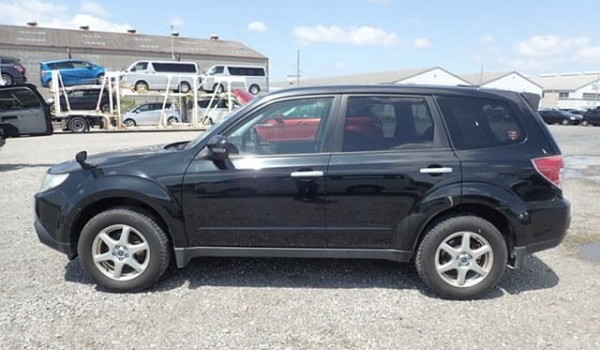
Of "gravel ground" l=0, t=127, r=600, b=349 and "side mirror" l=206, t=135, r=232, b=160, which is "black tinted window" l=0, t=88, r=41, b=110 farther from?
"side mirror" l=206, t=135, r=232, b=160

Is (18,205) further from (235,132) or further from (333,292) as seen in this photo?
(333,292)

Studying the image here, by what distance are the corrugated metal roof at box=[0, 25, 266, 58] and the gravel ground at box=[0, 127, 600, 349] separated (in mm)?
47399

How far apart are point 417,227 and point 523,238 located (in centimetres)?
87

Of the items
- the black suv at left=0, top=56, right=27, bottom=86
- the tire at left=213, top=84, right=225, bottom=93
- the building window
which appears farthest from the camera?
the building window

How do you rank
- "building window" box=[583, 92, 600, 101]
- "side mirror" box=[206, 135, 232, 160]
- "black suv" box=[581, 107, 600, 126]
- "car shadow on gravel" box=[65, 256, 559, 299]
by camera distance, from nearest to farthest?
Result: "side mirror" box=[206, 135, 232, 160] → "car shadow on gravel" box=[65, 256, 559, 299] → "black suv" box=[581, 107, 600, 126] → "building window" box=[583, 92, 600, 101]

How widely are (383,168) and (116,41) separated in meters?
51.3

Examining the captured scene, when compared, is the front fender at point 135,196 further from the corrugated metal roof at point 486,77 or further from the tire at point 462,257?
the corrugated metal roof at point 486,77

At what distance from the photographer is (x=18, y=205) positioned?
6383 mm

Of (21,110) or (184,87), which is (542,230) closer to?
(21,110)

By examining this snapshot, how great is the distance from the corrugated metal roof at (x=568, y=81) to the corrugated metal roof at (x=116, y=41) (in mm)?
60309

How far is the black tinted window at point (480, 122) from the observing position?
3.47 meters

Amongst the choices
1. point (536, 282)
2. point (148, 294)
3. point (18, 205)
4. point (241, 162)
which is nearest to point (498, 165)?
point (536, 282)

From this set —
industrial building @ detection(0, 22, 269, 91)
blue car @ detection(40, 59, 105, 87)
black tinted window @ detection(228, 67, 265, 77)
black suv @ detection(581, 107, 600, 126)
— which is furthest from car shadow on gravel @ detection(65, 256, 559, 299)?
industrial building @ detection(0, 22, 269, 91)

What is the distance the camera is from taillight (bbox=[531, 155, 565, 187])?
3.40m
